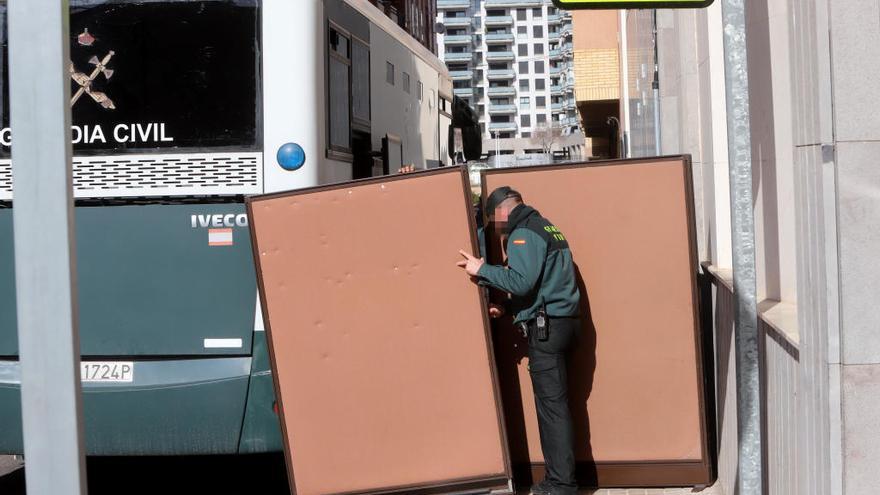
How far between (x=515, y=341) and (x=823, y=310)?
3.42 m

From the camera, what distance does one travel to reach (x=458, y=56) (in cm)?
14925

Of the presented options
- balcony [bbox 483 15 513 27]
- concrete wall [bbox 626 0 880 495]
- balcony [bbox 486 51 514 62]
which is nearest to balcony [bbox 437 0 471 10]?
balcony [bbox 483 15 513 27]

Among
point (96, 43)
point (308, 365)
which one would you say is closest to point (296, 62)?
point (96, 43)

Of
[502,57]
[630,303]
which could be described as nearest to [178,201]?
[630,303]

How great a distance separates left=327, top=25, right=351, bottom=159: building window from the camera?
7664 mm

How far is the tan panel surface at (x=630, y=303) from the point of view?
6.93 meters

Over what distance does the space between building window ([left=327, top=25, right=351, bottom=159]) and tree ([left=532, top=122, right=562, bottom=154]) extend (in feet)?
413

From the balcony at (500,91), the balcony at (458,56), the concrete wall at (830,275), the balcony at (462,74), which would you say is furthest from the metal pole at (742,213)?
the balcony at (500,91)

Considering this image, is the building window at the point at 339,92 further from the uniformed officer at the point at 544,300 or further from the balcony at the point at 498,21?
the balcony at the point at 498,21

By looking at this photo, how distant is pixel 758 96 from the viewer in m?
6.28

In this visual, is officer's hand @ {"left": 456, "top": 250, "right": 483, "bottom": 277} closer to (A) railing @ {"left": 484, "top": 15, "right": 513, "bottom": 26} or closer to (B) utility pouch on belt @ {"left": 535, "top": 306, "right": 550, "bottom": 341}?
(B) utility pouch on belt @ {"left": 535, "top": 306, "right": 550, "bottom": 341}

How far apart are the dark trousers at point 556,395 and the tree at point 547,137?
127003mm

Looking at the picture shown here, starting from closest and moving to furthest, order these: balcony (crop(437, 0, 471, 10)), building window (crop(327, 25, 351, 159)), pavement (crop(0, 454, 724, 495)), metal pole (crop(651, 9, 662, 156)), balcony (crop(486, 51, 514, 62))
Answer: building window (crop(327, 25, 351, 159))
pavement (crop(0, 454, 724, 495))
metal pole (crop(651, 9, 662, 156))
balcony (crop(437, 0, 471, 10))
balcony (crop(486, 51, 514, 62))

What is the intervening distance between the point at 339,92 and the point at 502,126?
14685 centimetres
